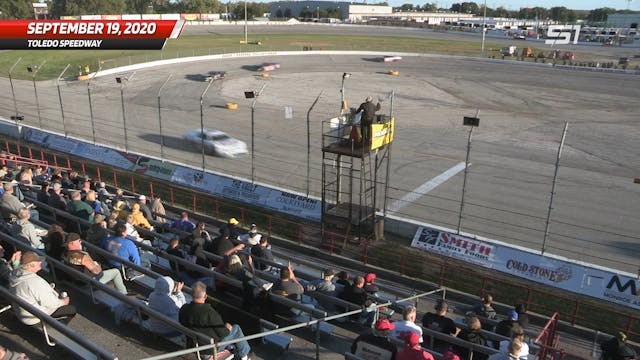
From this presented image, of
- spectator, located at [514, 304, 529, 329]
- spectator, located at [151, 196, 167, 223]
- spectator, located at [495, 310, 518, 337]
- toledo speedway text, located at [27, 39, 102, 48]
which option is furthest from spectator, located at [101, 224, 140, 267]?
toledo speedway text, located at [27, 39, 102, 48]

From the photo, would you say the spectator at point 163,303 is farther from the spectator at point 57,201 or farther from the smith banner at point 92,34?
the smith banner at point 92,34

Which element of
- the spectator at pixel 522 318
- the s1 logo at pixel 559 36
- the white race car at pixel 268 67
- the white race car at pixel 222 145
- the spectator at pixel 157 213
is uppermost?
the s1 logo at pixel 559 36

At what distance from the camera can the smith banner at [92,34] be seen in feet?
74.8

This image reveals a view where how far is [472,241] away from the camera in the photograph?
15.7 meters

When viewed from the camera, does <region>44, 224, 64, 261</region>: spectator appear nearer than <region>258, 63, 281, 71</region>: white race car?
Yes

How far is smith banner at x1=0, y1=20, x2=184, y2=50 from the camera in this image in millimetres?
22797

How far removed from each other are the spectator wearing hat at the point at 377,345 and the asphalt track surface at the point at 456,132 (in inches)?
467

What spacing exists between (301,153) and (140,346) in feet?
66.8

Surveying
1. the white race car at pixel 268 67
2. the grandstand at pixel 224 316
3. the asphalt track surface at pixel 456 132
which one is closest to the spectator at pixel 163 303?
the grandstand at pixel 224 316

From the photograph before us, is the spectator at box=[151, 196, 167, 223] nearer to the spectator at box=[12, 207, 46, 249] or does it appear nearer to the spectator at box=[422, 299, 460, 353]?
the spectator at box=[12, 207, 46, 249]

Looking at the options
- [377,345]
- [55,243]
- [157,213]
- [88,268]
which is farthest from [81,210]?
[377,345]

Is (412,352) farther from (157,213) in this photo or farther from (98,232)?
(157,213)

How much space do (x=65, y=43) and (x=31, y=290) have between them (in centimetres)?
2013

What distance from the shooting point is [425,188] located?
22000 millimetres
